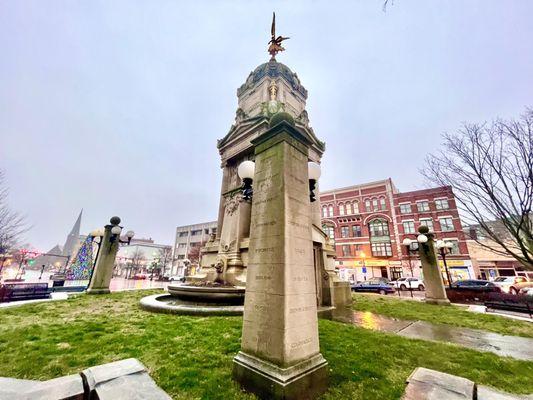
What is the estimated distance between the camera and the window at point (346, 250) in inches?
1561

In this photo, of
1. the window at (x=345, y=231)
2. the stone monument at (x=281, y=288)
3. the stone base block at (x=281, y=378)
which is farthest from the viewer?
the window at (x=345, y=231)

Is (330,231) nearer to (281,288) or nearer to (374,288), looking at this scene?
(374,288)

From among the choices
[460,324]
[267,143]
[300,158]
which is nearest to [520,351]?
[460,324]

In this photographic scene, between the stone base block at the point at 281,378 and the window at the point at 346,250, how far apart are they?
131 feet

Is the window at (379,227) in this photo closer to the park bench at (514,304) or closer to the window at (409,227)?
the window at (409,227)

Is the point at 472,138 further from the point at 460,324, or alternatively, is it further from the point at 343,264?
the point at 343,264

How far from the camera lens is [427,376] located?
2.74 m

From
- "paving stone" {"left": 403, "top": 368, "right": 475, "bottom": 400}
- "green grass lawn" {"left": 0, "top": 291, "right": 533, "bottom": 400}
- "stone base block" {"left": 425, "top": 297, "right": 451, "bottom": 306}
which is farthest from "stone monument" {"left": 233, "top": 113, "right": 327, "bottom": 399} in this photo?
"stone base block" {"left": 425, "top": 297, "right": 451, "bottom": 306}

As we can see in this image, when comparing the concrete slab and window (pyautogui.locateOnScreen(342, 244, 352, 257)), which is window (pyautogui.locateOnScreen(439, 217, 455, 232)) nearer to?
window (pyautogui.locateOnScreen(342, 244, 352, 257))

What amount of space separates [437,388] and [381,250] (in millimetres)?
39863

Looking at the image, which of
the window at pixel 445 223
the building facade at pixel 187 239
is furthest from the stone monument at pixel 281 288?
the building facade at pixel 187 239

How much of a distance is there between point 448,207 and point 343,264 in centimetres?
1871

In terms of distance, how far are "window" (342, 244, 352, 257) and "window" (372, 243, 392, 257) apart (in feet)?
13.0

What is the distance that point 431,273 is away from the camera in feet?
39.8
